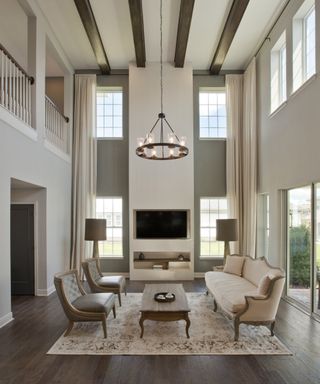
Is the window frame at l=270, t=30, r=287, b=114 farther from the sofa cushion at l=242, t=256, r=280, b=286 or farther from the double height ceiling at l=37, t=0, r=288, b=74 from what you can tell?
the sofa cushion at l=242, t=256, r=280, b=286

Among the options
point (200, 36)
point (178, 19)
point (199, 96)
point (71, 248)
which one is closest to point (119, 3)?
point (178, 19)

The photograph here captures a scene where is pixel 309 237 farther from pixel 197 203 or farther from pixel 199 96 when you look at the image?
pixel 199 96

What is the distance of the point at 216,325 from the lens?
470 cm

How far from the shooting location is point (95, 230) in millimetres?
7258

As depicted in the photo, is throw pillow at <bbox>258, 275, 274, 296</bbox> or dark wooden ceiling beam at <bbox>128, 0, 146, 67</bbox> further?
dark wooden ceiling beam at <bbox>128, 0, 146, 67</bbox>

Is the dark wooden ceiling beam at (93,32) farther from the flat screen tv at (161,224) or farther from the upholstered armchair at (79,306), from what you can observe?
the upholstered armchair at (79,306)

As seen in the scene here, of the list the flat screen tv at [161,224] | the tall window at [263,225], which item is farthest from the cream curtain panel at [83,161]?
the tall window at [263,225]

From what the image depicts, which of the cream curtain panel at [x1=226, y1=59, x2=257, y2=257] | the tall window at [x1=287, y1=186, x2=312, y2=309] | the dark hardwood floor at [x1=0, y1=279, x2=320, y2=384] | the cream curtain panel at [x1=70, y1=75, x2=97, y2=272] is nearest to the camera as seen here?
the dark hardwood floor at [x1=0, y1=279, x2=320, y2=384]

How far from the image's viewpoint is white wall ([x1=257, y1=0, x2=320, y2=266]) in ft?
16.4

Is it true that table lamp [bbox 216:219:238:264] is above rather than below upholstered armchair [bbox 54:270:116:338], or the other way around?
above

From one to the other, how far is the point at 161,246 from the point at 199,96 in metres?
4.29

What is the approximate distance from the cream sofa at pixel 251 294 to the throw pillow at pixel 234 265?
0.91 ft

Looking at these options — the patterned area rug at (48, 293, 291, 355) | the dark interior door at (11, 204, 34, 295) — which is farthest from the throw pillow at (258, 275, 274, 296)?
the dark interior door at (11, 204, 34, 295)

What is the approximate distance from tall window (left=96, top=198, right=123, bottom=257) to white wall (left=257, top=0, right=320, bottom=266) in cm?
383
